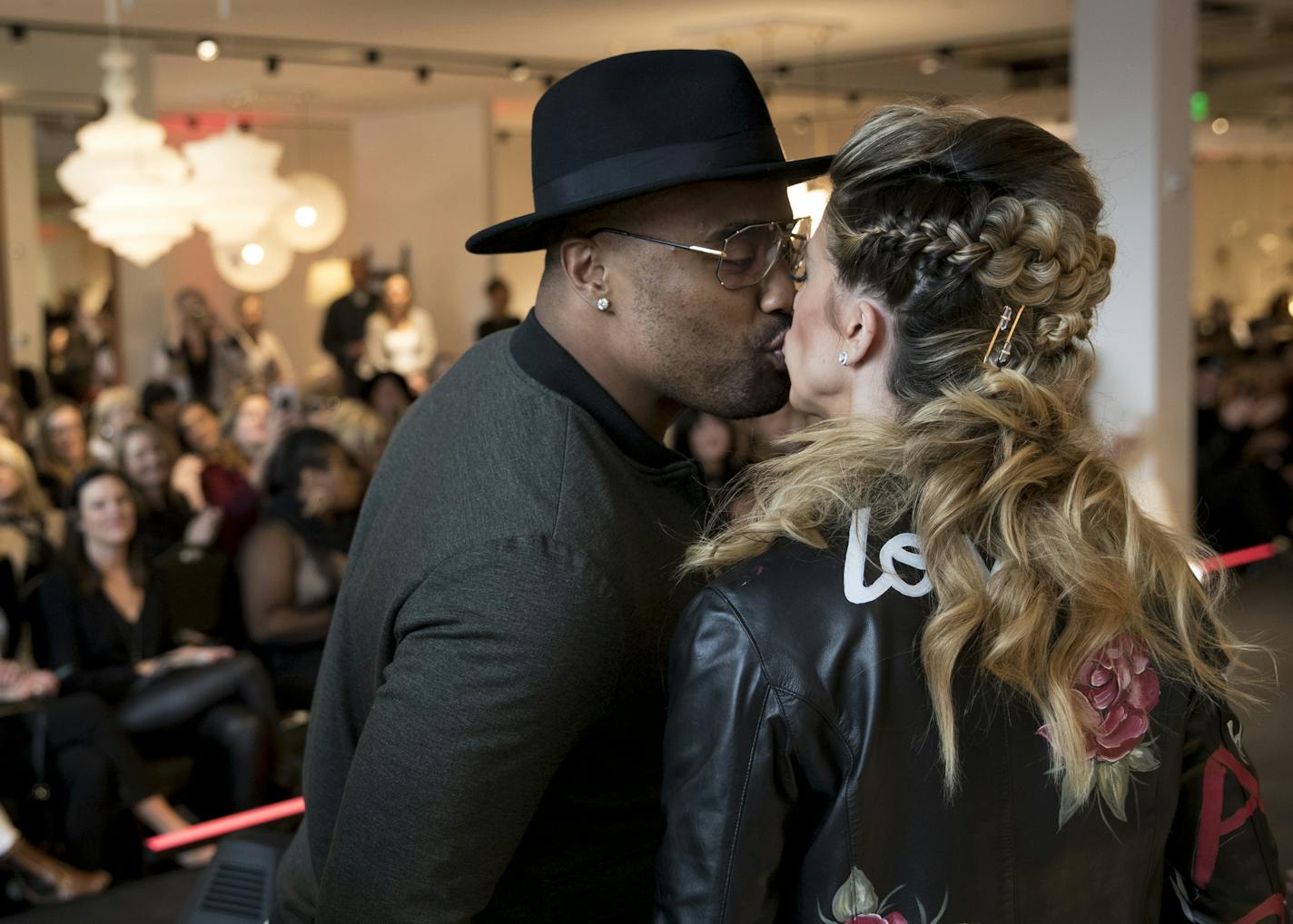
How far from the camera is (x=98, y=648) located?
393cm

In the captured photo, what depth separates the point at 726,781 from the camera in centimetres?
102

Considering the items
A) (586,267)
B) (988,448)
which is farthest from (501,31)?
(988,448)

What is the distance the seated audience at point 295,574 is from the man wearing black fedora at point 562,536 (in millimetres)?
2838

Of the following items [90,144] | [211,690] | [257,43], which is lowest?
[211,690]

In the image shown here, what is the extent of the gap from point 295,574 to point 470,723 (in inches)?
129

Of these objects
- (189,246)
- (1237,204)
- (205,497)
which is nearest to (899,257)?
(205,497)

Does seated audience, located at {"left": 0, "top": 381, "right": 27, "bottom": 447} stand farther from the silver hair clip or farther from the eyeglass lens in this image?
the silver hair clip

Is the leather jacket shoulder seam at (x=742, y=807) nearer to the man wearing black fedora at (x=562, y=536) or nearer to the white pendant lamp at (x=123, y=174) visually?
the man wearing black fedora at (x=562, y=536)

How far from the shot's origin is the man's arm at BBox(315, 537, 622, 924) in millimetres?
1108

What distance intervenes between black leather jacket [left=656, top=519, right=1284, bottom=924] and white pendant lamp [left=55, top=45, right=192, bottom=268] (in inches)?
215

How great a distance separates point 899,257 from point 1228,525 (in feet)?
18.9

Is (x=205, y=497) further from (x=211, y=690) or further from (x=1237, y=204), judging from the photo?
(x=1237, y=204)

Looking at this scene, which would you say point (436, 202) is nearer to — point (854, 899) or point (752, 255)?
point (752, 255)

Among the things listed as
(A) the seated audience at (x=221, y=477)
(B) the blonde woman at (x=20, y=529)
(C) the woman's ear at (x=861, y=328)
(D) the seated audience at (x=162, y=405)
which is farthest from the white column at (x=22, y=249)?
(C) the woman's ear at (x=861, y=328)
